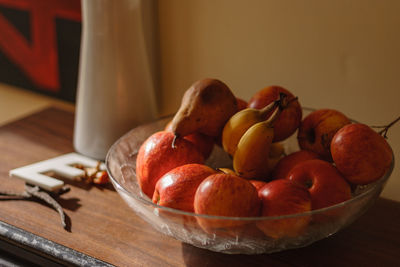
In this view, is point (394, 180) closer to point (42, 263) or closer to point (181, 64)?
point (181, 64)

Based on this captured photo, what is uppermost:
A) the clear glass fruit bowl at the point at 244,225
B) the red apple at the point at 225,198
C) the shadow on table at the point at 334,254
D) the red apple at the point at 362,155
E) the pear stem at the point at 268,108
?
the pear stem at the point at 268,108

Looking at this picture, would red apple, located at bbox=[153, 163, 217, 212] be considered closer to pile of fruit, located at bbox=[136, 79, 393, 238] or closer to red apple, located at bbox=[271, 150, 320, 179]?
pile of fruit, located at bbox=[136, 79, 393, 238]

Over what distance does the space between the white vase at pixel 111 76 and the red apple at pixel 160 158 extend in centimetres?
18

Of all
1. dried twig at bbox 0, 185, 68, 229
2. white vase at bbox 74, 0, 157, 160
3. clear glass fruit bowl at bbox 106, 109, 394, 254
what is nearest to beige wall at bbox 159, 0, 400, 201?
white vase at bbox 74, 0, 157, 160

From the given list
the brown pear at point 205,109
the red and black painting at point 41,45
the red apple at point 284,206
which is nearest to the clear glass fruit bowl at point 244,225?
the red apple at point 284,206

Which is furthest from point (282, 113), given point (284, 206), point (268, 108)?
point (284, 206)

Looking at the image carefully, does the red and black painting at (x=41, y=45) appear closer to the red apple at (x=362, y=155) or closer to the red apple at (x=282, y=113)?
the red apple at (x=282, y=113)

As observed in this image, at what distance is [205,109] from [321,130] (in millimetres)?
145

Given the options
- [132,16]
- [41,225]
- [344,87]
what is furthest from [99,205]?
[344,87]

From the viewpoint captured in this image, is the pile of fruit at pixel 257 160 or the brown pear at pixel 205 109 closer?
the pile of fruit at pixel 257 160

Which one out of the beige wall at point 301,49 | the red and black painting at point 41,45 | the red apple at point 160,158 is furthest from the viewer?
the red and black painting at point 41,45

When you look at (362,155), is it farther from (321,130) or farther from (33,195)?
(33,195)

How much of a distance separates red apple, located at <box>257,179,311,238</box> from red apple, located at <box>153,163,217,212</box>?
70mm

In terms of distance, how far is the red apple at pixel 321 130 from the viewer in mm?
576
